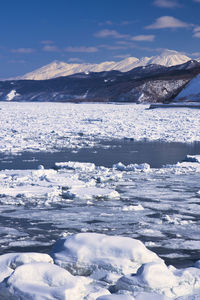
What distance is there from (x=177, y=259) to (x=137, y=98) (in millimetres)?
112819

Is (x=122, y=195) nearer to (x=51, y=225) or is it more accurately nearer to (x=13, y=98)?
(x=51, y=225)

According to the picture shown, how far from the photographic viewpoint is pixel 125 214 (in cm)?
580

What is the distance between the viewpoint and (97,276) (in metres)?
3.54

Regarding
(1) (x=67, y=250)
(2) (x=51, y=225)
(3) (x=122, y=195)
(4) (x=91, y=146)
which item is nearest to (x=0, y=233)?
(2) (x=51, y=225)

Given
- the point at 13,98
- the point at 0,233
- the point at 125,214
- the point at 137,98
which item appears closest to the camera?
the point at 0,233

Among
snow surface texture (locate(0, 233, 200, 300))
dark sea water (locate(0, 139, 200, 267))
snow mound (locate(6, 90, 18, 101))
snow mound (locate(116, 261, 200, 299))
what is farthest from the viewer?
snow mound (locate(6, 90, 18, 101))

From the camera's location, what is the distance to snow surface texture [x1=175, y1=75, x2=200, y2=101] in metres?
57.4

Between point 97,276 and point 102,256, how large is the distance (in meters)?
0.18

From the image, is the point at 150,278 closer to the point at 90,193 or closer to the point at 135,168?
the point at 90,193

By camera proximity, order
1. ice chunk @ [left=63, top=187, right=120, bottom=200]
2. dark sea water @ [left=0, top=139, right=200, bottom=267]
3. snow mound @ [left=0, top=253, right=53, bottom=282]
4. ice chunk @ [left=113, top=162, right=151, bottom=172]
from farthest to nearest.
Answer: ice chunk @ [left=113, top=162, right=151, bottom=172], ice chunk @ [left=63, top=187, right=120, bottom=200], dark sea water @ [left=0, top=139, right=200, bottom=267], snow mound @ [left=0, top=253, right=53, bottom=282]

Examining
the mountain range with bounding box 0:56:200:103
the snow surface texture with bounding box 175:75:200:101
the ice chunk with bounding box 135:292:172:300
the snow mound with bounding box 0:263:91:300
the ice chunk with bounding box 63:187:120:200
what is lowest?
the ice chunk with bounding box 135:292:172:300

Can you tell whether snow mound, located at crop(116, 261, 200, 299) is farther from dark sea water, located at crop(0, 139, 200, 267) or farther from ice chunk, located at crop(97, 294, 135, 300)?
dark sea water, located at crop(0, 139, 200, 267)

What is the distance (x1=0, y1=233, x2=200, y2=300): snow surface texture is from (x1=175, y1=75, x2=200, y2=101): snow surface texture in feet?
179

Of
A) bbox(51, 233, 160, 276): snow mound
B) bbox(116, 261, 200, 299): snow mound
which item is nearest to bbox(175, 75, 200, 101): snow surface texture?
bbox(51, 233, 160, 276): snow mound
